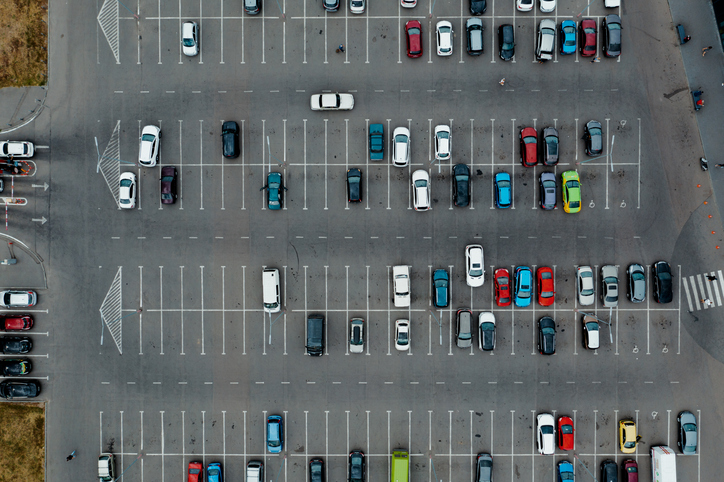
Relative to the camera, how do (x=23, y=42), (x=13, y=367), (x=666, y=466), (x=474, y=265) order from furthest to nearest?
(x=23, y=42) < (x=13, y=367) < (x=474, y=265) < (x=666, y=466)

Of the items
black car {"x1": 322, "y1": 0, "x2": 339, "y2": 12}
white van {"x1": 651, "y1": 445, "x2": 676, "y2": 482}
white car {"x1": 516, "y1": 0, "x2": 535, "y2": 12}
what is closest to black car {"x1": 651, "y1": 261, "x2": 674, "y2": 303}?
white van {"x1": 651, "y1": 445, "x2": 676, "y2": 482}

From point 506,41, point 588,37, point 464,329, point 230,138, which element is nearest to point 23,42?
point 230,138

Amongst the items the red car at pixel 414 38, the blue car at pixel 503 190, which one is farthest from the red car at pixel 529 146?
the red car at pixel 414 38

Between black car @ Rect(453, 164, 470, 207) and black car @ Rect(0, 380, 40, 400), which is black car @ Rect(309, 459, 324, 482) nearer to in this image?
black car @ Rect(0, 380, 40, 400)

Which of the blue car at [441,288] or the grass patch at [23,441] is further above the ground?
the blue car at [441,288]

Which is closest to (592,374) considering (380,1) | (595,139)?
(595,139)

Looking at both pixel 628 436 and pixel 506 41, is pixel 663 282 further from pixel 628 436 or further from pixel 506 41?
pixel 506 41

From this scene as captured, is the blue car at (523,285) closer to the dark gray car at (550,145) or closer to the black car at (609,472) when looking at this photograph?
the dark gray car at (550,145)
